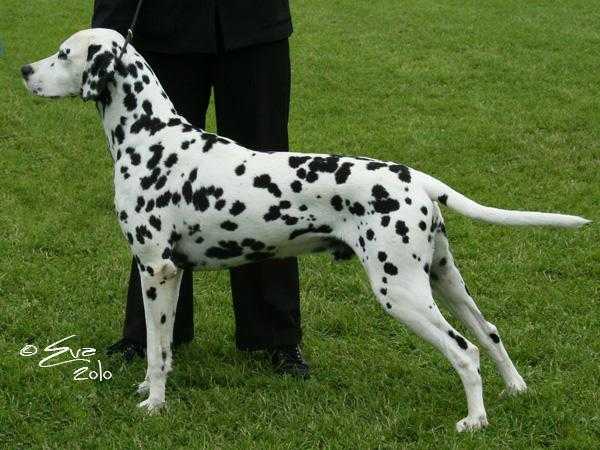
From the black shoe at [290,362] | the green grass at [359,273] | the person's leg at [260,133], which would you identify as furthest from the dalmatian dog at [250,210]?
the black shoe at [290,362]

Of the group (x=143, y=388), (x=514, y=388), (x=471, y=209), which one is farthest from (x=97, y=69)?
(x=514, y=388)

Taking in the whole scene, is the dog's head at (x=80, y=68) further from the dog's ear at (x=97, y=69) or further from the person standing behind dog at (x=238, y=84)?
the person standing behind dog at (x=238, y=84)

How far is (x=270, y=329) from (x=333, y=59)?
8103 mm

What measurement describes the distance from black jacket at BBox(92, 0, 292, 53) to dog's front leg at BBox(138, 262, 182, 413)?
1.18 m

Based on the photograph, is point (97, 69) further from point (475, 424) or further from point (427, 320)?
point (475, 424)

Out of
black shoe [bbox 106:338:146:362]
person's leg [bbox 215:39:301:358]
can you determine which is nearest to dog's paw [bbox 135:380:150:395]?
black shoe [bbox 106:338:146:362]

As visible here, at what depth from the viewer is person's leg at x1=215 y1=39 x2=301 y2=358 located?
5.08m

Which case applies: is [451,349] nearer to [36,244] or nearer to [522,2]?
[36,244]

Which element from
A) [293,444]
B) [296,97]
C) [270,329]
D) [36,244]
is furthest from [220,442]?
[296,97]

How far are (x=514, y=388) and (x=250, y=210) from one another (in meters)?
1.59

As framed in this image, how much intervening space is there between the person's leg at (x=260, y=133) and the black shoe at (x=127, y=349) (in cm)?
55

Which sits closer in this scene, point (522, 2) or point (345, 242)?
point (345, 242)

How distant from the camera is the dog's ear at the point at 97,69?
15.0 ft

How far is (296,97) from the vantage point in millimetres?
11641
